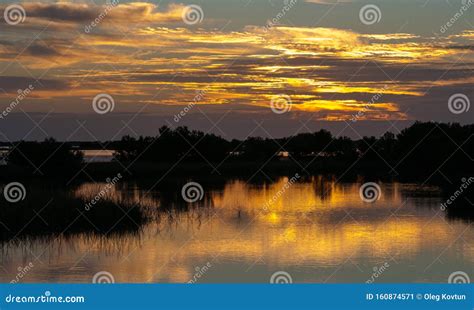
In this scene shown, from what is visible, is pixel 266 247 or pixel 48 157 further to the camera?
pixel 48 157

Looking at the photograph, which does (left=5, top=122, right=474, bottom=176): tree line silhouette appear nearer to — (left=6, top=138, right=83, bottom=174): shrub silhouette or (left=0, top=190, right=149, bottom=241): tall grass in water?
(left=6, top=138, right=83, bottom=174): shrub silhouette

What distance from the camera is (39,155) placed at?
40.8 meters

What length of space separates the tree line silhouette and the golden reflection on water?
14.2 m

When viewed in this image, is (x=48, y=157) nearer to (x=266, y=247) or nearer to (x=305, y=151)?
(x=266, y=247)

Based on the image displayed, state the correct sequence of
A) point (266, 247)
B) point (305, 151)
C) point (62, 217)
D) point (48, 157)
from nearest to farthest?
point (266, 247), point (62, 217), point (48, 157), point (305, 151)

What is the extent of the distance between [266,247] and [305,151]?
2096 inches

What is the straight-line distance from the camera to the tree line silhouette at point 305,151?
40.7m

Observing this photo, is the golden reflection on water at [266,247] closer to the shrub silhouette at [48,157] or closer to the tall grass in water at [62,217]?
the tall grass in water at [62,217]

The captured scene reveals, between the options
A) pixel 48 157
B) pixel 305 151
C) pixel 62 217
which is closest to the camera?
pixel 62 217

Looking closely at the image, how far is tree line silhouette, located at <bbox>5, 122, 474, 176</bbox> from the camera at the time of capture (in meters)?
40.7

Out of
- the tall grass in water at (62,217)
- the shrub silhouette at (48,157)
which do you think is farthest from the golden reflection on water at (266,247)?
the shrub silhouette at (48,157)

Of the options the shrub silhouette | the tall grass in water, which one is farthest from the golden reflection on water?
the shrub silhouette

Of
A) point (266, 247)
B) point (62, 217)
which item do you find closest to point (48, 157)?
point (62, 217)

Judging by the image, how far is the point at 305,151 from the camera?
237 feet
